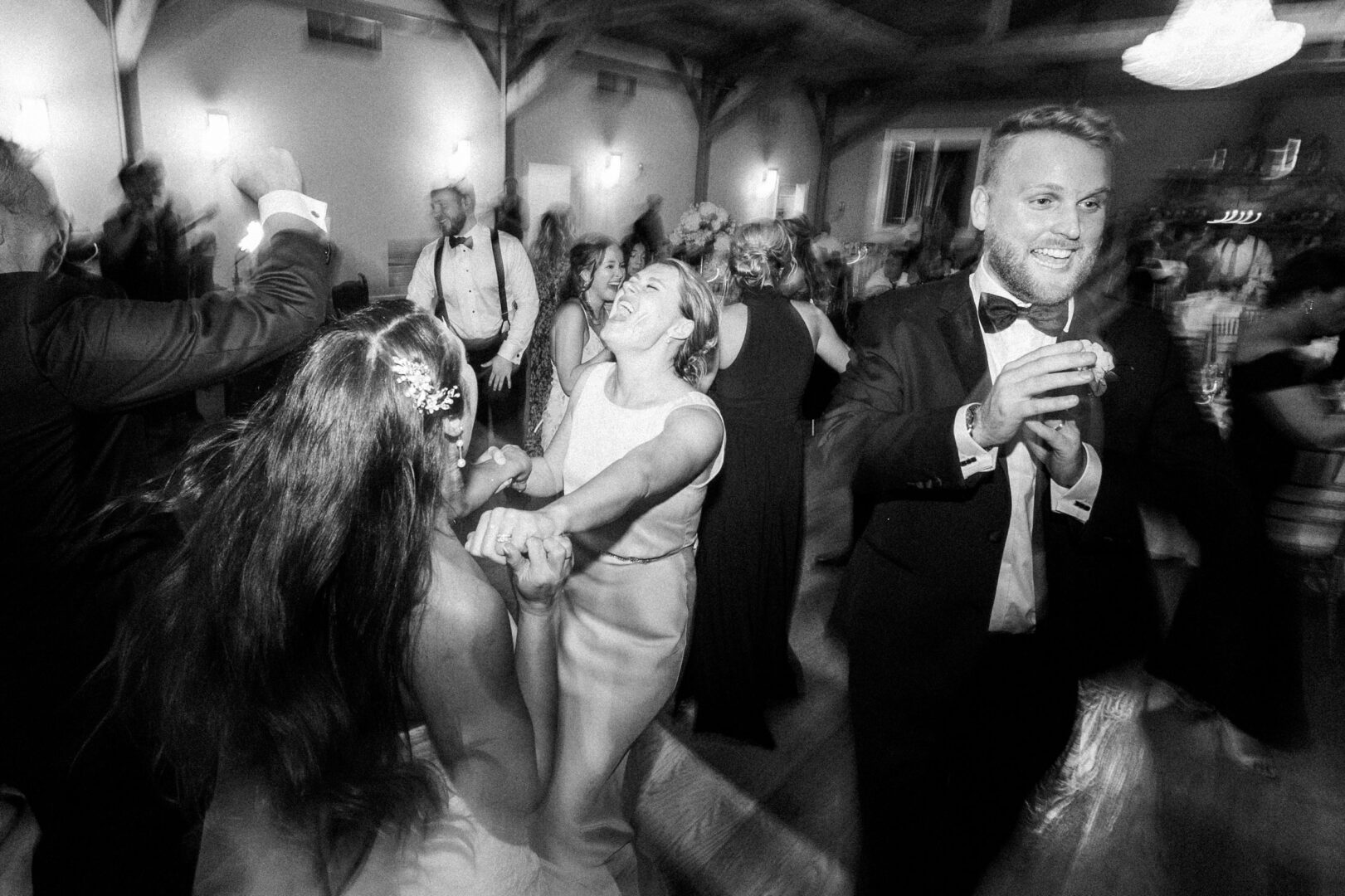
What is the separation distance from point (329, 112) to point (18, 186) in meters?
5.42

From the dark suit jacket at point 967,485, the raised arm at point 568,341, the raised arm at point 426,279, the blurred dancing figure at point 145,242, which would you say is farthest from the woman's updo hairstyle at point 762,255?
the blurred dancing figure at point 145,242

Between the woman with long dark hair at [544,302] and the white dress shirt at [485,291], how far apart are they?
8cm

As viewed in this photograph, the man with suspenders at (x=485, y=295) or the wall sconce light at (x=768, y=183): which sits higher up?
the wall sconce light at (x=768, y=183)

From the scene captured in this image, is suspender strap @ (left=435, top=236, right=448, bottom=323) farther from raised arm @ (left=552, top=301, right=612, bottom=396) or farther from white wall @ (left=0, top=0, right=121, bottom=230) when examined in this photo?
white wall @ (left=0, top=0, right=121, bottom=230)

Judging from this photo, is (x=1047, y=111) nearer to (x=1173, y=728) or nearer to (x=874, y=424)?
(x=874, y=424)

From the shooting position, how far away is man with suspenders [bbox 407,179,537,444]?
12.2ft

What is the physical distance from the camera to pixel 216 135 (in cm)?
529

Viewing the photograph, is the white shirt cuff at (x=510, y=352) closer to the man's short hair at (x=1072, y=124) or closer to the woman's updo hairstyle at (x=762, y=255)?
the woman's updo hairstyle at (x=762, y=255)

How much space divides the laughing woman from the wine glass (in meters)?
3.10

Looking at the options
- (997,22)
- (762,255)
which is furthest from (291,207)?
(997,22)

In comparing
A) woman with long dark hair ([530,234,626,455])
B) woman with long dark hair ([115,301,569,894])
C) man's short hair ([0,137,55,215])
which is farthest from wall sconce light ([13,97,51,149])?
woman with long dark hair ([115,301,569,894])

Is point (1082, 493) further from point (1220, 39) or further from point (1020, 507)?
point (1220, 39)

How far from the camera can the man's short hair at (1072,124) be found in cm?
109

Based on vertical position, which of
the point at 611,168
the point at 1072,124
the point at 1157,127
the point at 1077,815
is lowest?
the point at 1077,815
